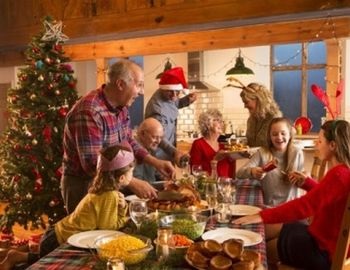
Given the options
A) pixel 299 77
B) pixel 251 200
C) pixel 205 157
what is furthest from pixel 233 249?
pixel 299 77

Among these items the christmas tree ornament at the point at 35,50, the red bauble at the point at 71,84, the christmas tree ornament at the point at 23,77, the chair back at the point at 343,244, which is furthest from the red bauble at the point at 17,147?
the chair back at the point at 343,244

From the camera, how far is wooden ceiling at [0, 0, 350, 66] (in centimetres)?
434

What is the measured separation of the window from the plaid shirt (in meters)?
5.69

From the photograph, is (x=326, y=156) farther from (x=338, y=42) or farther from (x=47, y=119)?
(x=338, y=42)

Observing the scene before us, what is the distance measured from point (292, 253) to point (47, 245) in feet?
4.24

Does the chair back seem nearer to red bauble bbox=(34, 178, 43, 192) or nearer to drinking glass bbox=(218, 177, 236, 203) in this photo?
drinking glass bbox=(218, 177, 236, 203)

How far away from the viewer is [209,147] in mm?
3889

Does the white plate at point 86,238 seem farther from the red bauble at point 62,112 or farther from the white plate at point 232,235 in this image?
the red bauble at point 62,112

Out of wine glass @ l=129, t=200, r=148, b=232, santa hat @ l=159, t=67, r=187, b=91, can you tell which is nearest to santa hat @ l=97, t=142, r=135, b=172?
wine glass @ l=129, t=200, r=148, b=232

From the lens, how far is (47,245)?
2133 mm

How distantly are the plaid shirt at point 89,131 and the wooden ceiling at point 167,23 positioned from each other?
2.17 m

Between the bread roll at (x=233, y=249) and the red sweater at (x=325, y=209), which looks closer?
the bread roll at (x=233, y=249)

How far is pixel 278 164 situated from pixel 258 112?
944mm

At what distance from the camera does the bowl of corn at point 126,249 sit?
1.51m
